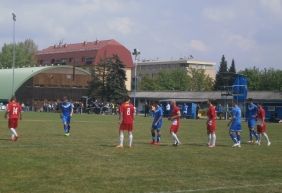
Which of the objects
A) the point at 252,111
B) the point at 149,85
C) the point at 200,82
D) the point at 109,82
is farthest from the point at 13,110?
the point at 200,82

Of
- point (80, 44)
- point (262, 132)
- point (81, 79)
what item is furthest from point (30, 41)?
point (262, 132)

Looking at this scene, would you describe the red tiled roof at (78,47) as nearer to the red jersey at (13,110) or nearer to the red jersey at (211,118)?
the red jersey at (13,110)

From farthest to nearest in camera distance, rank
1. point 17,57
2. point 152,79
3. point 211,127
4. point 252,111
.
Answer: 1. point 17,57
2. point 152,79
3. point 252,111
4. point 211,127

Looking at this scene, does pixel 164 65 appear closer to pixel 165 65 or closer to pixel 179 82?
pixel 165 65

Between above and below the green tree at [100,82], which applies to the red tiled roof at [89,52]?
above

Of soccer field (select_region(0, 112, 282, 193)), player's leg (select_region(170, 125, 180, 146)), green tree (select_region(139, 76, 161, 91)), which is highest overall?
green tree (select_region(139, 76, 161, 91))

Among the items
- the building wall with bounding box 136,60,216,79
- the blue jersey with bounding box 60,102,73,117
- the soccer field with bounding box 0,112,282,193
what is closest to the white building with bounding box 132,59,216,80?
the building wall with bounding box 136,60,216,79

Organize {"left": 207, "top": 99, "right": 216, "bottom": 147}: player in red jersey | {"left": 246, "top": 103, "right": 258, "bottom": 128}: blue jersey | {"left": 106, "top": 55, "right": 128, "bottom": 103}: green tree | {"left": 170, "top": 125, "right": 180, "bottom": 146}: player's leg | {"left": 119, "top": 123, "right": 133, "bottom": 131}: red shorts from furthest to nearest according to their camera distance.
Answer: {"left": 106, "top": 55, "right": 128, "bottom": 103}: green tree → {"left": 246, "top": 103, "right": 258, "bottom": 128}: blue jersey → {"left": 207, "top": 99, "right": 216, "bottom": 147}: player in red jersey → {"left": 170, "top": 125, "right": 180, "bottom": 146}: player's leg → {"left": 119, "top": 123, "right": 133, "bottom": 131}: red shorts

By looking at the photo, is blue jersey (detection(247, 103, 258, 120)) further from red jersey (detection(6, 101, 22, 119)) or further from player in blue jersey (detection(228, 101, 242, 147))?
red jersey (detection(6, 101, 22, 119))

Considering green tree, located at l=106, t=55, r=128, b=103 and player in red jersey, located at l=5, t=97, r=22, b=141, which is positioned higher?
green tree, located at l=106, t=55, r=128, b=103

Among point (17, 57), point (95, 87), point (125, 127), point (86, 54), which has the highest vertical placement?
point (86, 54)

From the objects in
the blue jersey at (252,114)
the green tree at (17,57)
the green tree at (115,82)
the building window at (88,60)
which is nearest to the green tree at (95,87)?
the green tree at (115,82)

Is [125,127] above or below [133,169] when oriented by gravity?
above

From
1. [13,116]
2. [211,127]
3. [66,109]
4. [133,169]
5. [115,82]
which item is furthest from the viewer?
[115,82]
